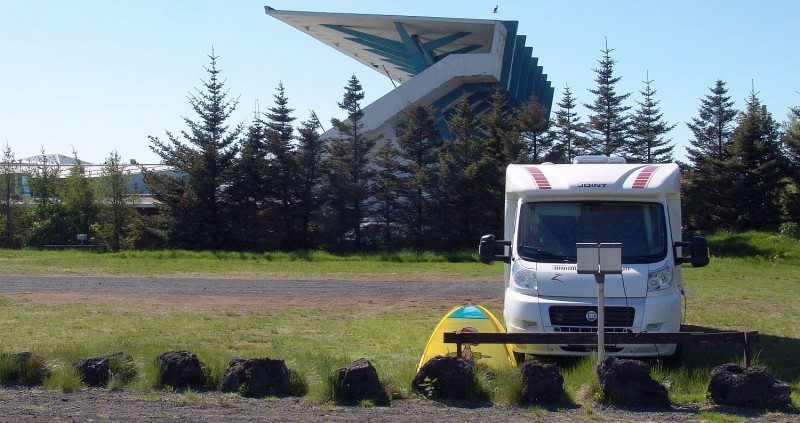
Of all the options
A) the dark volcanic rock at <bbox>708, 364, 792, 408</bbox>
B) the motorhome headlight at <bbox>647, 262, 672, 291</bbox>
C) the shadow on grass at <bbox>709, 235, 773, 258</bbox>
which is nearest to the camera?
the dark volcanic rock at <bbox>708, 364, 792, 408</bbox>

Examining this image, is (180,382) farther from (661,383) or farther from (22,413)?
(661,383)

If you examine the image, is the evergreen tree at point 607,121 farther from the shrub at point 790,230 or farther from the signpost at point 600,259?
the signpost at point 600,259

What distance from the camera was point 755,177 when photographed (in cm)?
4300

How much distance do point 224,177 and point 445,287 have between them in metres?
23.4

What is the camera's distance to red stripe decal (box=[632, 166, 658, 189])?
11.5m

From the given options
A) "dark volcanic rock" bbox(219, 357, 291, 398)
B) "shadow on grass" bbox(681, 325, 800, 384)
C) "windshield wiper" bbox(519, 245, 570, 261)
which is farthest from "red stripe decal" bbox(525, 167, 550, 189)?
"dark volcanic rock" bbox(219, 357, 291, 398)

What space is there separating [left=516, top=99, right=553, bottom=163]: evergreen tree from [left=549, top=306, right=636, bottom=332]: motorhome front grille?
34106 mm

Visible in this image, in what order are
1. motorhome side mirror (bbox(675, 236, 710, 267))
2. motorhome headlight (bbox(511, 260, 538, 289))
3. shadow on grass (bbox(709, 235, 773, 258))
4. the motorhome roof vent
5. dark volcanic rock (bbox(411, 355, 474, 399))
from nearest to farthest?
dark volcanic rock (bbox(411, 355, 474, 399)) < motorhome headlight (bbox(511, 260, 538, 289)) < motorhome side mirror (bbox(675, 236, 710, 267)) < the motorhome roof vent < shadow on grass (bbox(709, 235, 773, 258))

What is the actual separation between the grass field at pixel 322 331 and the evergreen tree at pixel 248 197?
14357mm

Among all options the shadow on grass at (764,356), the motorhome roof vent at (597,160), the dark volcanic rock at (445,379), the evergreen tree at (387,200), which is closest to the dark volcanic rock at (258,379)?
Answer: the dark volcanic rock at (445,379)

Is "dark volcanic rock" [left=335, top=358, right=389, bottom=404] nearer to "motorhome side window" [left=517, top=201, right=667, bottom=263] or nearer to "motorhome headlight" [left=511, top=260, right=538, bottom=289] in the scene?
"motorhome headlight" [left=511, top=260, right=538, bottom=289]

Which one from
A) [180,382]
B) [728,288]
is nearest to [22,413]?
[180,382]

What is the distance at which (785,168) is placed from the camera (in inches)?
1676

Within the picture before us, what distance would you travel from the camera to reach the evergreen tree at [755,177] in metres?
42.7
